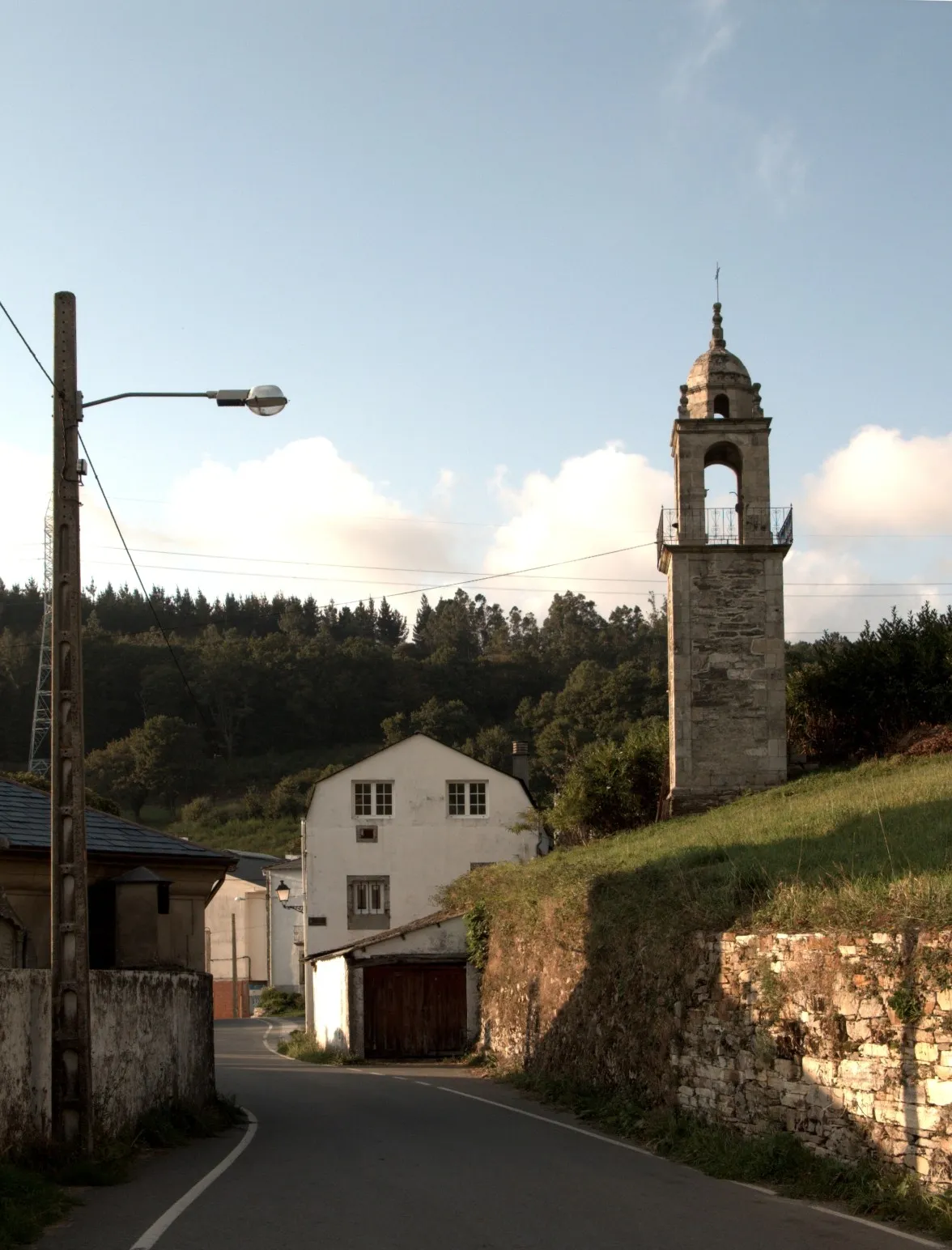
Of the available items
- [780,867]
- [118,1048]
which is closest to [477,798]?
[780,867]

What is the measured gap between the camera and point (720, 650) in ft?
113

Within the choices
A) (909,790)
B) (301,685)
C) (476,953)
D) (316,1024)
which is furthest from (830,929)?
(301,685)

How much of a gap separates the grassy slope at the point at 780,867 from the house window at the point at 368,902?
9.12 metres

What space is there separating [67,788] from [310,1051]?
2621cm

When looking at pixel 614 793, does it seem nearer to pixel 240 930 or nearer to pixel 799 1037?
pixel 799 1037

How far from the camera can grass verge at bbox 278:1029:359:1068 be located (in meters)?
34.2

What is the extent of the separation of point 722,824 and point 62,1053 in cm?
1854

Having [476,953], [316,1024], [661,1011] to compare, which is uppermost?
[661,1011]

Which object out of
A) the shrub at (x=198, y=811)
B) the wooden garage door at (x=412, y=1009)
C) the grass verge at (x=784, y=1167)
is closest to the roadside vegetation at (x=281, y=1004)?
the wooden garage door at (x=412, y=1009)

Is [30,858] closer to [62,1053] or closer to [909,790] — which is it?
[62,1053]

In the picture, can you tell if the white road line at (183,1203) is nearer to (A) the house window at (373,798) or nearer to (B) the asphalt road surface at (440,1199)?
(B) the asphalt road surface at (440,1199)

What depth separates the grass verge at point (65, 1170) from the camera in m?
9.10

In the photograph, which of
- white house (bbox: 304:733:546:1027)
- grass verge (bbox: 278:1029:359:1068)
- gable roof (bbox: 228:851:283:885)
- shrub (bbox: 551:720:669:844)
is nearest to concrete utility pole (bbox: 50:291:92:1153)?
grass verge (bbox: 278:1029:359:1068)

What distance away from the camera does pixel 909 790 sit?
990 inches
